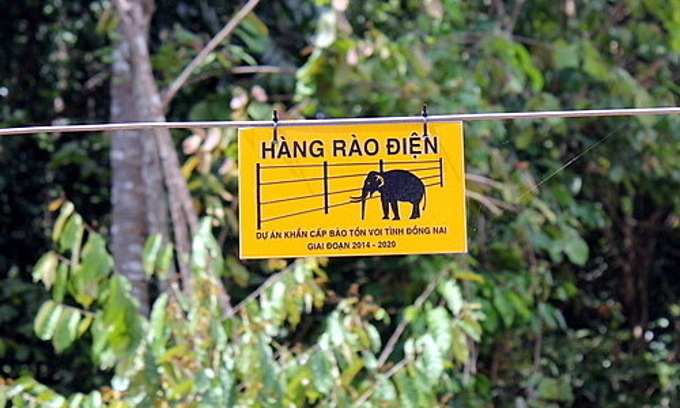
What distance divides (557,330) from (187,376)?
2.51m

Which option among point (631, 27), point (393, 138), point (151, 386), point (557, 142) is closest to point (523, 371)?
point (557, 142)

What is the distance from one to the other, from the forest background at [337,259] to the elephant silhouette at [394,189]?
1173 mm

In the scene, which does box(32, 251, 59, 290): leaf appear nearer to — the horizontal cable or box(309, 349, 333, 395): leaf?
box(309, 349, 333, 395): leaf

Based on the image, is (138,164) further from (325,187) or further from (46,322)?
(325,187)

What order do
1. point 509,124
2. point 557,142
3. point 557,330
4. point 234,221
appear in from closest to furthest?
point 234,221, point 509,124, point 557,142, point 557,330

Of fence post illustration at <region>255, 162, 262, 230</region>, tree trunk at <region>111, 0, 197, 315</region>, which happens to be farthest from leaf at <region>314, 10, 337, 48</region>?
fence post illustration at <region>255, 162, 262, 230</region>

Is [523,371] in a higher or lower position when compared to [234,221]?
lower

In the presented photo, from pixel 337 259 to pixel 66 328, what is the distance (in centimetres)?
129

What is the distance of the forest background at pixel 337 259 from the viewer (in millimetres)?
3406

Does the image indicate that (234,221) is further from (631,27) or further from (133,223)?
(631,27)

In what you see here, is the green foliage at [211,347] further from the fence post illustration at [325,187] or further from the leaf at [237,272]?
the fence post illustration at [325,187]

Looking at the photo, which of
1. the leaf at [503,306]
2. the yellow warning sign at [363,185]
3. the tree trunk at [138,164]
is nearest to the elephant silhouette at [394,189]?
the yellow warning sign at [363,185]

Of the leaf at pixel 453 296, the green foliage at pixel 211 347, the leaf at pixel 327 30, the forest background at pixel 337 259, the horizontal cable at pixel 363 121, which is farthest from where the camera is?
the leaf at pixel 327 30

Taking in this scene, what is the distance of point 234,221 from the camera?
411cm
